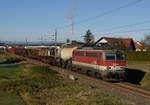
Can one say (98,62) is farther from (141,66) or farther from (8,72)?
(141,66)

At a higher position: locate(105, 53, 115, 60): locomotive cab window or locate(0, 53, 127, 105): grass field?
locate(105, 53, 115, 60): locomotive cab window

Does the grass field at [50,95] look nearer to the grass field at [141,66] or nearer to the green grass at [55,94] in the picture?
the green grass at [55,94]

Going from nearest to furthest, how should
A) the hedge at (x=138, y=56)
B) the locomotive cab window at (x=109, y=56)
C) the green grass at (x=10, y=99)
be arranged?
the green grass at (x=10, y=99) → the locomotive cab window at (x=109, y=56) → the hedge at (x=138, y=56)

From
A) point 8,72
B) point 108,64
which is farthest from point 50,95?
point 8,72

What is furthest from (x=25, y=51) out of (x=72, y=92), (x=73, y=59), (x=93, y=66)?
(x=72, y=92)

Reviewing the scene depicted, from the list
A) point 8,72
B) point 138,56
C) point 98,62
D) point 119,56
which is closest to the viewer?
point 119,56

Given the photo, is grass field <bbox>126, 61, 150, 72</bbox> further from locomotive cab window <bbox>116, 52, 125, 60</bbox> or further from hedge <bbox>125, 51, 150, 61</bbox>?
locomotive cab window <bbox>116, 52, 125, 60</bbox>

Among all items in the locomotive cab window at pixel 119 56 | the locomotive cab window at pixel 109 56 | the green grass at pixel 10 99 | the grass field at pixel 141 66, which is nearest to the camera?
the green grass at pixel 10 99

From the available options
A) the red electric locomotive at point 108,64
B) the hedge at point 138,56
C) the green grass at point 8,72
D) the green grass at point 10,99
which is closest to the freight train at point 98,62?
the red electric locomotive at point 108,64

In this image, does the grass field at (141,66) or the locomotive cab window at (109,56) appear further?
the grass field at (141,66)

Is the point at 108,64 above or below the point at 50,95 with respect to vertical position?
above

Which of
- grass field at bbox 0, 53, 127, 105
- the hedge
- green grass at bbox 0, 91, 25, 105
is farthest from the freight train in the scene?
the hedge

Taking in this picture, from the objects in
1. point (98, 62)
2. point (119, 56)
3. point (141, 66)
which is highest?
point (119, 56)

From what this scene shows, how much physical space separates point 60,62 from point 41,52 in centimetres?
1213
